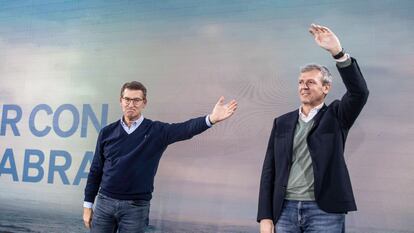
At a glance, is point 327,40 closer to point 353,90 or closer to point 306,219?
point 353,90

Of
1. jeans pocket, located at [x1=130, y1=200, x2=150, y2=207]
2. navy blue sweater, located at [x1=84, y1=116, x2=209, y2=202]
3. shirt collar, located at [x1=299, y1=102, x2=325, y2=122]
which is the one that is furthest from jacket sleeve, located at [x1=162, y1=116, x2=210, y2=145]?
shirt collar, located at [x1=299, y1=102, x2=325, y2=122]

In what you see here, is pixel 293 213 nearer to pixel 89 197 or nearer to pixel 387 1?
pixel 89 197

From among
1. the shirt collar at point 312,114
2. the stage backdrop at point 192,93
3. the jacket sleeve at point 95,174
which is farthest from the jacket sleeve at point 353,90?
the jacket sleeve at point 95,174

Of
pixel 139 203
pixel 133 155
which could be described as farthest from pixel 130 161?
pixel 139 203

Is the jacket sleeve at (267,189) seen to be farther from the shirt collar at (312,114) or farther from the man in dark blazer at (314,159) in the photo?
the shirt collar at (312,114)

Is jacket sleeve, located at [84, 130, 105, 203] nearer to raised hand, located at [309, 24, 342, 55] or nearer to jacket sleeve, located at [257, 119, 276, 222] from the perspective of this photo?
jacket sleeve, located at [257, 119, 276, 222]

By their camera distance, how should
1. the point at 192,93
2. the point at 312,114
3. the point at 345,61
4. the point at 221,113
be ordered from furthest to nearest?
the point at 192,93
the point at 221,113
the point at 312,114
the point at 345,61

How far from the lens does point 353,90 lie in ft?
5.90

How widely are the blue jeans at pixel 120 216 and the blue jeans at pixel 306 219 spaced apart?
0.76 metres

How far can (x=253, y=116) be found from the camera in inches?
123

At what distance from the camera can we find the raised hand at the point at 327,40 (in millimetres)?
1784

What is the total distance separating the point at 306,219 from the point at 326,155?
9.8 inches

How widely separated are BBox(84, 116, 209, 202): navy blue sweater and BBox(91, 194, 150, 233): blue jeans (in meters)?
0.03

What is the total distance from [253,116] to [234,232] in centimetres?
74
